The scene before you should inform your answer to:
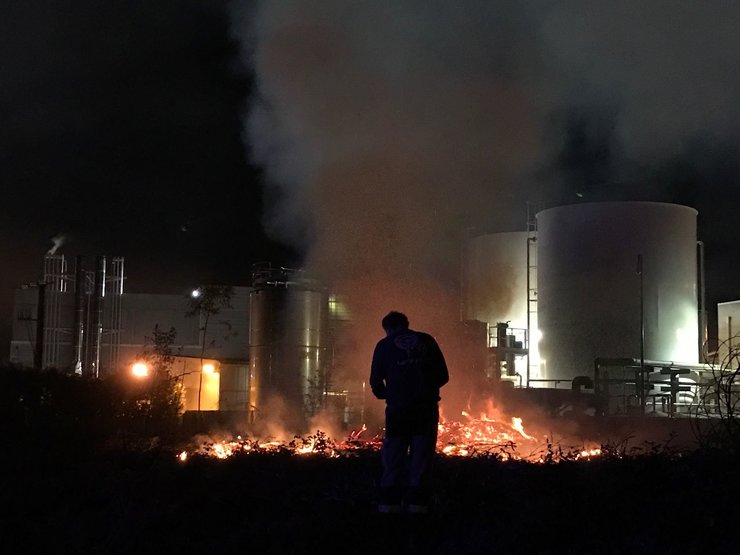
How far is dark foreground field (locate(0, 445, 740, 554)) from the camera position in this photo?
6387mm

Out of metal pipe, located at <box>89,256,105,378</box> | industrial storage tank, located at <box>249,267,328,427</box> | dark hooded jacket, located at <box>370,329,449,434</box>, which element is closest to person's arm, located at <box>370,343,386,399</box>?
dark hooded jacket, located at <box>370,329,449,434</box>

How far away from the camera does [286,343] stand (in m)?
26.7

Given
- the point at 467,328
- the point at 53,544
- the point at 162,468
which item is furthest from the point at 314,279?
the point at 53,544

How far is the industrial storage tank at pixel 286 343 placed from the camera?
2650 cm

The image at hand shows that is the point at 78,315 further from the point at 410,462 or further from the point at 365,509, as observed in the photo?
the point at 410,462

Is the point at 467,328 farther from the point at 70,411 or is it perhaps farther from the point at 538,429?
the point at 70,411

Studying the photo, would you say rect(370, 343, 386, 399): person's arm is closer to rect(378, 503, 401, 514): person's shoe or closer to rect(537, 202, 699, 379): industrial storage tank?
rect(378, 503, 401, 514): person's shoe

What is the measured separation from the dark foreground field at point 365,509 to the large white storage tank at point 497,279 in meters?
23.0

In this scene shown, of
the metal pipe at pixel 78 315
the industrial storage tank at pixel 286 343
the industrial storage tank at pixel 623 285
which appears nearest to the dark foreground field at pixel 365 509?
the industrial storage tank at pixel 286 343

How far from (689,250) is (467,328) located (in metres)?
7.42

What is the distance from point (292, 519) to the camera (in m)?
7.23

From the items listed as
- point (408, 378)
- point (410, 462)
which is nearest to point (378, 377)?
point (408, 378)

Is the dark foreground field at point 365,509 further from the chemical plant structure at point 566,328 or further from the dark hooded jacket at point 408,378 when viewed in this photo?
the chemical plant structure at point 566,328

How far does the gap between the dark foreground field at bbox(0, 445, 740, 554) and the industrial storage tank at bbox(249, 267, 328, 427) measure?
53.9 feet
